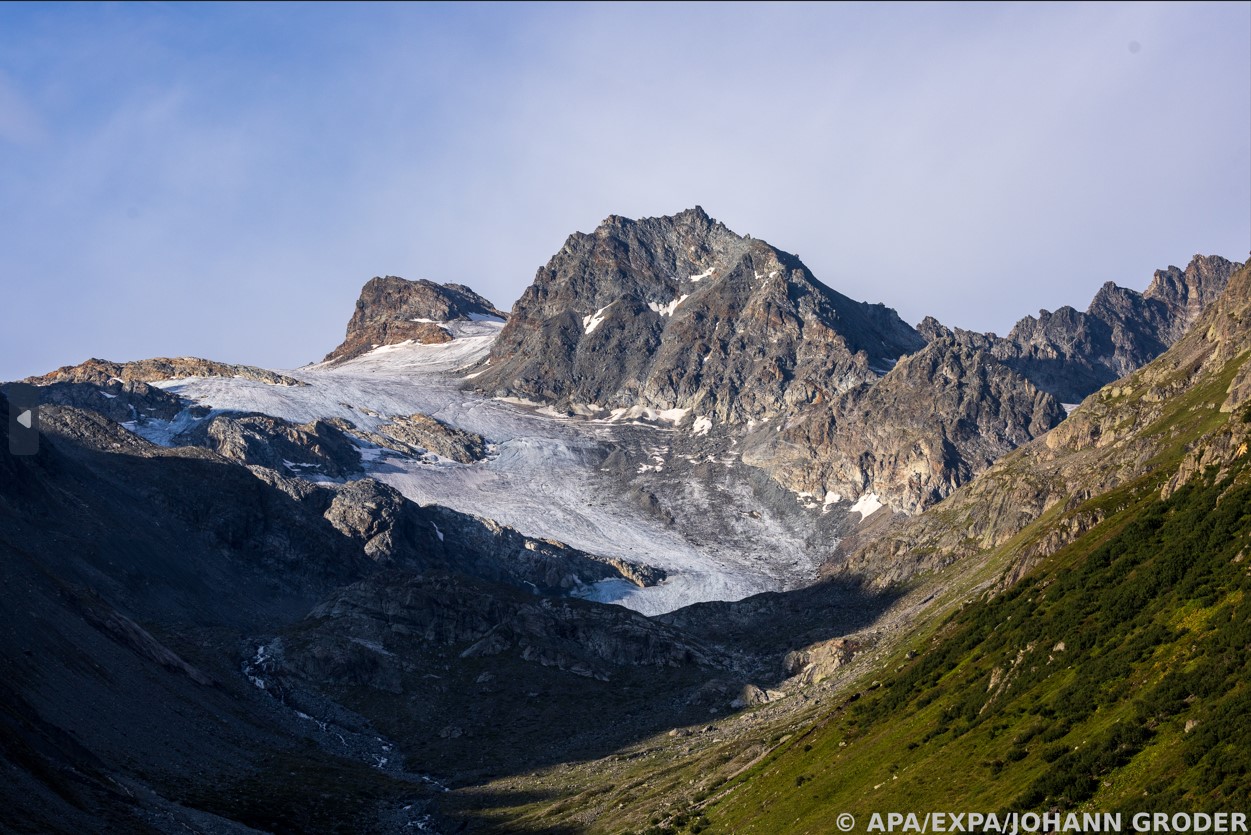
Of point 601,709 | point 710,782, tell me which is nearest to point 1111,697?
point 710,782

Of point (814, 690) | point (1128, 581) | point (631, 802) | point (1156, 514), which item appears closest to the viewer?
point (1128, 581)

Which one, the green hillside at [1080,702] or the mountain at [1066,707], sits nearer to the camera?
the green hillside at [1080,702]

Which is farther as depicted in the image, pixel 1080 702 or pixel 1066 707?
pixel 1066 707

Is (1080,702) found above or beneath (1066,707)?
above

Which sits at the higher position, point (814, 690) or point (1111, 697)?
point (1111, 697)

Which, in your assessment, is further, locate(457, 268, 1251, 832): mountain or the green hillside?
locate(457, 268, 1251, 832): mountain

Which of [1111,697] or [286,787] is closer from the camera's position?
[1111,697]

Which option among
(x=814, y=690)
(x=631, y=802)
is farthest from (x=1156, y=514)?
(x=814, y=690)

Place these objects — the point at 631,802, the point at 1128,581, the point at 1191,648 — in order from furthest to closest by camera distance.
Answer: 1. the point at 631,802
2. the point at 1128,581
3. the point at 1191,648

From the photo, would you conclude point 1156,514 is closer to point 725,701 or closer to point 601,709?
A: point 725,701

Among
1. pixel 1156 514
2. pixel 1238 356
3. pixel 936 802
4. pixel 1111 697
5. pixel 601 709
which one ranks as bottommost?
pixel 601 709

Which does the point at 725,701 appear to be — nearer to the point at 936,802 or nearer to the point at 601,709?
the point at 601,709

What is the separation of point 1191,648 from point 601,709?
453 feet

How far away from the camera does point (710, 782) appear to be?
98.5 metres
